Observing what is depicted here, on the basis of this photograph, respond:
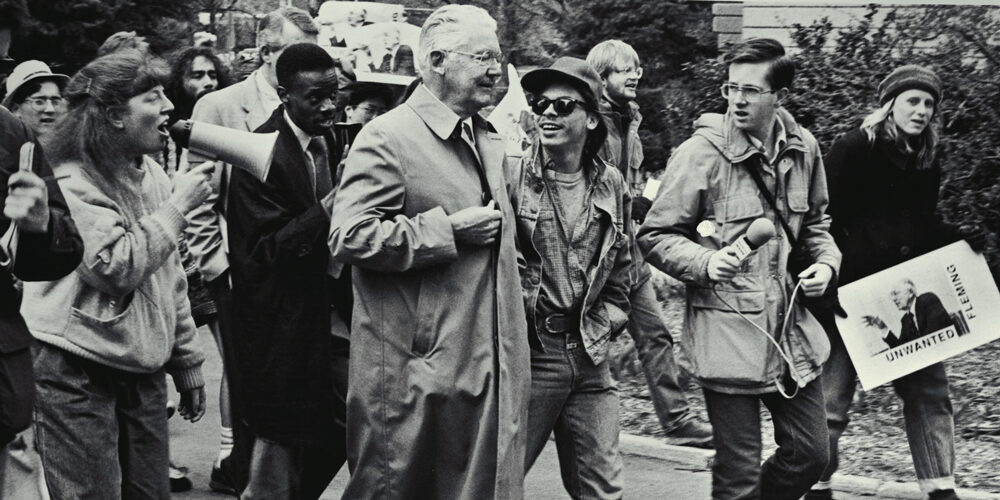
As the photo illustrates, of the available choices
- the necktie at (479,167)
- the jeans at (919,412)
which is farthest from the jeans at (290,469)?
the jeans at (919,412)

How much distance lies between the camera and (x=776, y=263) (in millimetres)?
5648

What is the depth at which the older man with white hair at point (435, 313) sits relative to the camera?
484 cm

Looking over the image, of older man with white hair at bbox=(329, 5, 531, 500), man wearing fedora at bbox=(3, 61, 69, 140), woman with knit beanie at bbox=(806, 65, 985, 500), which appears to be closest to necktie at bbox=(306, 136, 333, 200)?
older man with white hair at bbox=(329, 5, 531, 500)

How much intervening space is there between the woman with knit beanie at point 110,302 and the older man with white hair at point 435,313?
1.90 ft

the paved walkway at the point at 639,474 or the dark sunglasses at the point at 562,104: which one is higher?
the dark sunglasses at the point at 562,104

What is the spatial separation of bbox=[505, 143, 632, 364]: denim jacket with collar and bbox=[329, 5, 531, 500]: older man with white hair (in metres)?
0.48

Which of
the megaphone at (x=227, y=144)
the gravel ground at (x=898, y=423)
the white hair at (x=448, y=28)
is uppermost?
the white hair at (x=448, y=28)

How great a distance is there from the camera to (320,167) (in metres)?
5.64

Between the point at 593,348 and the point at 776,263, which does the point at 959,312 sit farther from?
the point at 593,348

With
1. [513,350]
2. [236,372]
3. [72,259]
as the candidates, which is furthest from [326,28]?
[72,259]

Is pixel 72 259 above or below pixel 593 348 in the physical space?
above

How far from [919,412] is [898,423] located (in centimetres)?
140

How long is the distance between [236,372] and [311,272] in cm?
63

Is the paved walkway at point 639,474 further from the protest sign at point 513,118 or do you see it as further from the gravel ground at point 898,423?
the protest sign at point 513,118
